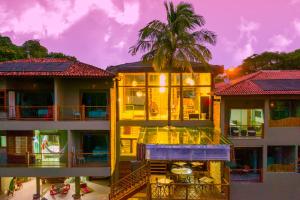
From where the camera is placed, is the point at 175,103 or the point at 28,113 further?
the point at 175,103

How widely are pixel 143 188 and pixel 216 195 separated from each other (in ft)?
14.7

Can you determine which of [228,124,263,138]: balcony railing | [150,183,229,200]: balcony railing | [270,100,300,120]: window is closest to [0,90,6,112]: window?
[150,183,229,200]: balcony railing

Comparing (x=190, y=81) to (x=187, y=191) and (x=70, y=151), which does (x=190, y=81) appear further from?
(x=70, y=151)

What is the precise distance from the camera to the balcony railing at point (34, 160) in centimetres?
2169

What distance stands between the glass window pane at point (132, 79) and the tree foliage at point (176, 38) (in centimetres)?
347

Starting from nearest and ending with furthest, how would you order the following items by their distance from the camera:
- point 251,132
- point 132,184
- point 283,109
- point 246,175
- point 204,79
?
point 132,184, point 251,132, point 246,175, point 283,109, point 204,79

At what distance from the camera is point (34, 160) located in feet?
71.6

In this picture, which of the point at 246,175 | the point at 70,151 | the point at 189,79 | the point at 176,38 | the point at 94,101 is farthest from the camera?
the point at 189,79

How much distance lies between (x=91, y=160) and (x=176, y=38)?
10234 millimetres

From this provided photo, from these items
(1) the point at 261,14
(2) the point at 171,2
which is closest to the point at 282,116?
(2) the point at 171,2

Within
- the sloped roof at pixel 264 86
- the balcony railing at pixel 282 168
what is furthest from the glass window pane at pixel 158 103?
the balcony railing at pixel 282 168

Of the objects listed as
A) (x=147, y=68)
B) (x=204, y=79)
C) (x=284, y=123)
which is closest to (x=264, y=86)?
(x=284, y=123)

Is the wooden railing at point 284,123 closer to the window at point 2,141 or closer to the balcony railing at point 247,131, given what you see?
the balcony railing at point 247,131

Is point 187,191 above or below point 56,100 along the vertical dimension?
below
